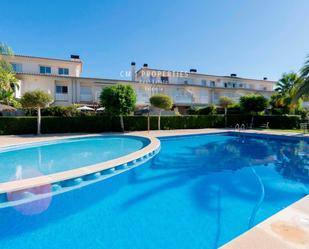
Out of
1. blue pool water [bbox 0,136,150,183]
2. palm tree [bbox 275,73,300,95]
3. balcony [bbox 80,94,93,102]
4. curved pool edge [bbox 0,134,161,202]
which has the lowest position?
blue pool water [bbox 0,136,150,183]

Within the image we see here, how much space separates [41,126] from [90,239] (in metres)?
17.4

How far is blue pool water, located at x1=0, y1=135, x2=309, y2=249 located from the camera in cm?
390

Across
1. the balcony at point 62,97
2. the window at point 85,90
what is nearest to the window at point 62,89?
the balcony at point 62,97

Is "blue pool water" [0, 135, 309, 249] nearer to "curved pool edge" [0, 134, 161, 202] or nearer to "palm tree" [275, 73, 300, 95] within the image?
"curved pool edge" [0, 134, 161, 202]

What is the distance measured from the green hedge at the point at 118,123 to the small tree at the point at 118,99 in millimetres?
2434

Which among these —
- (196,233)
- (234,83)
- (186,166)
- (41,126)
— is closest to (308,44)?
(234,83)

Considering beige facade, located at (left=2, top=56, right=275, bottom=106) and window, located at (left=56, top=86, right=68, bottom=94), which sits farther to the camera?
window, located at (left=56, top=86, right=68, bottom=94)

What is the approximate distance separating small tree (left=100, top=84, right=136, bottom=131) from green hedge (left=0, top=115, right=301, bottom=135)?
7.98 ft

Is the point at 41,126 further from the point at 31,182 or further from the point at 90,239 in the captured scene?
the point at 90,239

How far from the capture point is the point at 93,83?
26.5 meters

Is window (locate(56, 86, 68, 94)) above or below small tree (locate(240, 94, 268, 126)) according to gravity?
above

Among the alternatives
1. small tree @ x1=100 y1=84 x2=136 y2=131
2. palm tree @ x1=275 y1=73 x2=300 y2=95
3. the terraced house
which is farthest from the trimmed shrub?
palm tree @ x1=275 y1=73 x2=300 y2=95

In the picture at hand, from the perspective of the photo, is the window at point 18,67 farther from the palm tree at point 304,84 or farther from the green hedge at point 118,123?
the palm tree at point 304,84

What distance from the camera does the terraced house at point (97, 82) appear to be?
24625 mm
